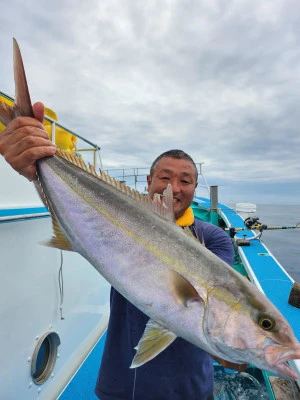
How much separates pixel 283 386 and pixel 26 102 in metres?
3.52

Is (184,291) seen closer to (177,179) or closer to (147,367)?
(147,367)

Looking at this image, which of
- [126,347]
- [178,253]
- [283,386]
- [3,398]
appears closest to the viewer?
[178,253]

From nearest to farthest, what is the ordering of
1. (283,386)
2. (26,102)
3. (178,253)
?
(178,253), (26,102), (283,386)

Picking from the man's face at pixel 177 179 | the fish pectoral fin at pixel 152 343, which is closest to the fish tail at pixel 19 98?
the man's face at pixel 177 179

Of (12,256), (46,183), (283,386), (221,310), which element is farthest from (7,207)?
(283,386)

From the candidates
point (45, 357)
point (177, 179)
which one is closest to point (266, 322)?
point (177, 179)

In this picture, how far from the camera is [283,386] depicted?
2998 millimetres

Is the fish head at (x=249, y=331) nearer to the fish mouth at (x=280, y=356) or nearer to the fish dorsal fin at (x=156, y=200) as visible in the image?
the fish mouth at (x=280, y=356)

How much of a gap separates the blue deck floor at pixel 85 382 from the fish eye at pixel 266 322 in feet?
8.24

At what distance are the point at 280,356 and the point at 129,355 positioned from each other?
1052 millimetres

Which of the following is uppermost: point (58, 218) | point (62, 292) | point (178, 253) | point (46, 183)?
point (46, 183)

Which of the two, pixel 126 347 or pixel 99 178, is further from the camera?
pixel 126 347

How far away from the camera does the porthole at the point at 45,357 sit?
2.79 m

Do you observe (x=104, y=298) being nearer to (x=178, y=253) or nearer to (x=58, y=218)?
(x=58, y=218)
